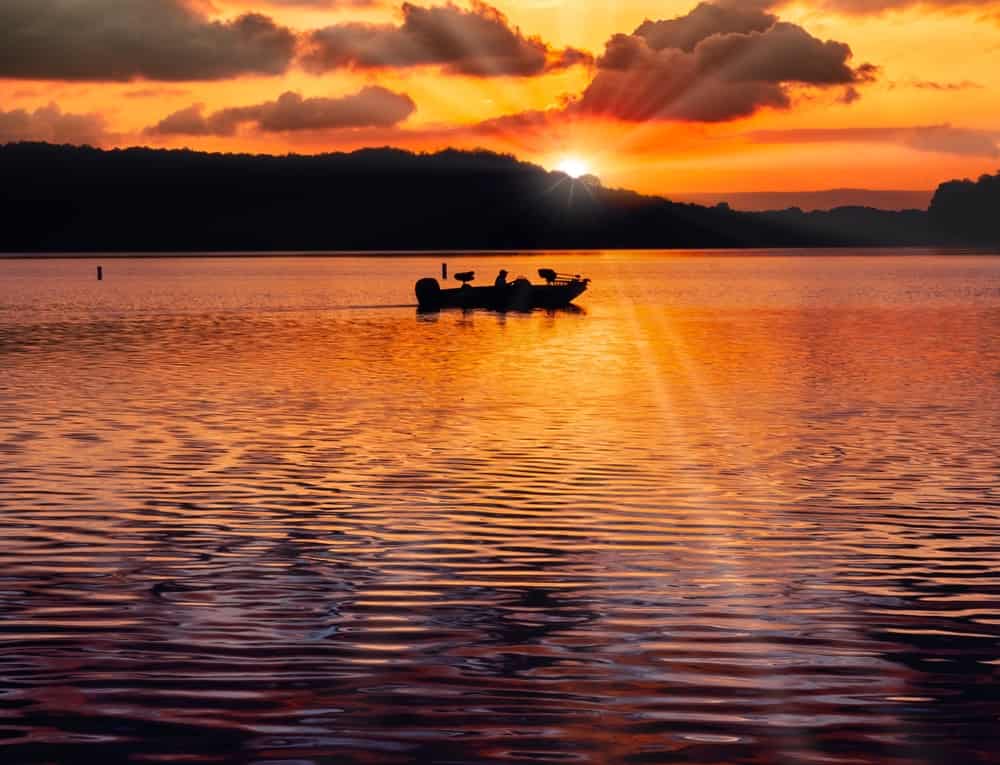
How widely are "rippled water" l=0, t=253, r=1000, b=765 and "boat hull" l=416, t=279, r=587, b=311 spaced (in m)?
56.0

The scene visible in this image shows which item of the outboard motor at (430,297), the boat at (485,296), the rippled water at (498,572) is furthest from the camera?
the outboard motor at (430,297)

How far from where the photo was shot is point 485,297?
→ 102m

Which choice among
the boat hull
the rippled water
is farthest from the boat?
the rippled water

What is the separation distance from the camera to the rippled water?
1188 cm

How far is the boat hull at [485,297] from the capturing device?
333 ft

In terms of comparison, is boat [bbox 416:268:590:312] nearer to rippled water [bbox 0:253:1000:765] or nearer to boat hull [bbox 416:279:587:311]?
boat hull [bbox 416:279:587:311]

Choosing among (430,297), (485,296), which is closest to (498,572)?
(485,296)

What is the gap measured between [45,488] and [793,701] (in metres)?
15.8

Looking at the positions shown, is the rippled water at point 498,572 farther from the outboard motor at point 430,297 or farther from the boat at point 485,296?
the outboard motor at point 430,297

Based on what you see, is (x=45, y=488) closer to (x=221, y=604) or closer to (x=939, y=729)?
(x=221, y=604)

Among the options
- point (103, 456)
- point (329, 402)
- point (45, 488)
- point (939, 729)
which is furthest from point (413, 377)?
point (939, 729)

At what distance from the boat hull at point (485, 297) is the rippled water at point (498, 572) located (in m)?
56.0

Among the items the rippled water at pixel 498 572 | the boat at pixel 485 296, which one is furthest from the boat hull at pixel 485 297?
the rippled water at pixel 498 572

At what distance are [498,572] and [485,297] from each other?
83914 mm
